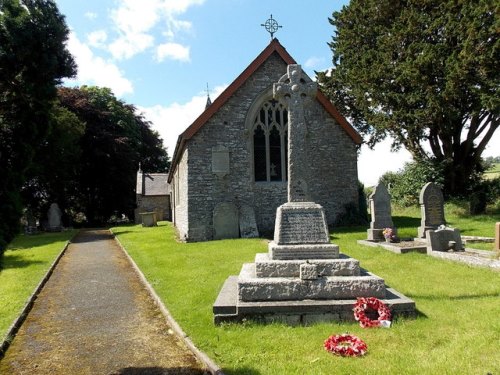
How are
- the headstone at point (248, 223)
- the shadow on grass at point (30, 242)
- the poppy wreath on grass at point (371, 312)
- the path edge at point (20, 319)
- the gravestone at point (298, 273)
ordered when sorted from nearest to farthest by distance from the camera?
the poppy wreath on grass at point (371, 312) → the path edge at point (20, 319) → the gravestone at point (298, 273) → the headstone at point (248, 223) → the shadow on grass at point (30, 242)

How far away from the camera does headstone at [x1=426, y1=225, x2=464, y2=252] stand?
1152cm

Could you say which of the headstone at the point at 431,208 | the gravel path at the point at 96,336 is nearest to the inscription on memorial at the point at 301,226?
the gravel path at the point at 96,336

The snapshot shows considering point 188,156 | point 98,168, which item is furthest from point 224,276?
point 98,168

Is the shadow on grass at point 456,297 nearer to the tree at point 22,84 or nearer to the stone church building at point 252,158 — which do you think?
the tree at point 22,84

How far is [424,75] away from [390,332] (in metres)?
17.8

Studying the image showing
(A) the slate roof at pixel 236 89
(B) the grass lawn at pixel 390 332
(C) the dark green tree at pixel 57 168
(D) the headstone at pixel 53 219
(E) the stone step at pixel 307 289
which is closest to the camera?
(B) the grass lawn at pixel 390 332

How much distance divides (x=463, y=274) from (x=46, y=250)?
14.7 m

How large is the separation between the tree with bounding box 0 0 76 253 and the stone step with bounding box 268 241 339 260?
3.81m

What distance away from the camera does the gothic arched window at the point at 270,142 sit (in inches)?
719

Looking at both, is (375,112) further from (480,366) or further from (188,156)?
(480,366)

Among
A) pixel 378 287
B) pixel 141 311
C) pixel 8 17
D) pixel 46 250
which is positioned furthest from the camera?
pixel 46 250

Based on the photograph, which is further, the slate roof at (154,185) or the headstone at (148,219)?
the slate roof at (154,185)

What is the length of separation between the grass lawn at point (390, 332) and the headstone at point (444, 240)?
5.51 ft

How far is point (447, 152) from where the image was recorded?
24375 mm
